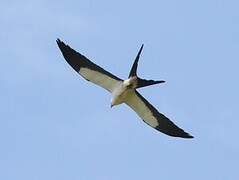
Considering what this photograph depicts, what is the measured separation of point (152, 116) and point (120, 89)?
81.1 inches

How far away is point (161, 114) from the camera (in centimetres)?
2498

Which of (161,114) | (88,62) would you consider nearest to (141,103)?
(161,114)

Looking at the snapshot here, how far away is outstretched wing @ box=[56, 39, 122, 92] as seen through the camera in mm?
24297

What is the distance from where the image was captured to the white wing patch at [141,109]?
2478cm

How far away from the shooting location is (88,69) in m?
24.4

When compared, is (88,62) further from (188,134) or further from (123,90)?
(188,134)

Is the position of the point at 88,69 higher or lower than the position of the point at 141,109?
higher

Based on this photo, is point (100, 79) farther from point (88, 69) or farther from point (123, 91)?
point (123, 91)

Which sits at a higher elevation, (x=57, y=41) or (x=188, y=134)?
(x=57, y=41)

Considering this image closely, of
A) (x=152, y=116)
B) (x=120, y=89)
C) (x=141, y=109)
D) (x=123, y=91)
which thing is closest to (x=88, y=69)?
(x=120, y=89)

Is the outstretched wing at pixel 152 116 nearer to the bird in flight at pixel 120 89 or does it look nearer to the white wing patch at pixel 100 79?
the bird in flight at pixel 120 89

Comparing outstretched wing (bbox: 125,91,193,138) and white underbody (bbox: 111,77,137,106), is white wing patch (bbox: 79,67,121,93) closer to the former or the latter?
white underbody (bbox: 111,77,137,106)

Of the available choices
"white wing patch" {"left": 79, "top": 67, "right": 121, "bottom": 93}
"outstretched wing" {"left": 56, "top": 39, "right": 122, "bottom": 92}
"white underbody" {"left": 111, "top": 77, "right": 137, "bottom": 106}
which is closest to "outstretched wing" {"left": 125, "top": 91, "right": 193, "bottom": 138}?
"white underbody" {"left": 111, "top": 77, "right": 137, "bottom": 106}

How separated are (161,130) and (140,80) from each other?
288 centimetres
